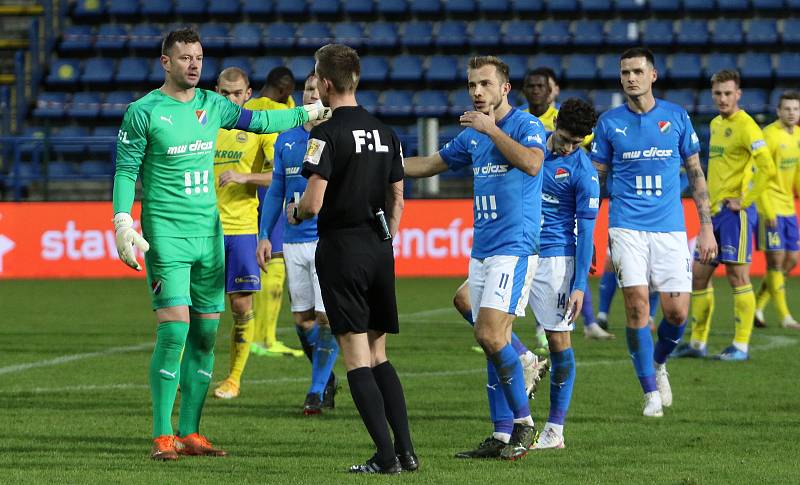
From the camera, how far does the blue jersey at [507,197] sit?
20.9ft

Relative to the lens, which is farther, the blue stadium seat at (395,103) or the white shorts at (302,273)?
the blue stadium seat at (395,103)

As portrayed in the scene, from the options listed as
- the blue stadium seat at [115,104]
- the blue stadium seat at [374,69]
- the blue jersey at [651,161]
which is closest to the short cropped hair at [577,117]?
the blue jersey at [651,161]

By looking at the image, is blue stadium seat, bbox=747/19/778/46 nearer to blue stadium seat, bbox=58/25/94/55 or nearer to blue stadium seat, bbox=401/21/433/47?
blue stadium seat, bbox=401/21/433/47

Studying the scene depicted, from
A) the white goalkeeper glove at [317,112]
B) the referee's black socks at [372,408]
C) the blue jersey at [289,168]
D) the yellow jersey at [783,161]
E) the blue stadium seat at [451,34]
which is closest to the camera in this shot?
the referee's black socks at [372,408]

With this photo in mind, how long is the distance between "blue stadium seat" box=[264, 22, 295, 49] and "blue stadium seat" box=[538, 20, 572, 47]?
474 centimetres

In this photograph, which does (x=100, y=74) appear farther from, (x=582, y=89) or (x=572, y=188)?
(x=572, y=188)

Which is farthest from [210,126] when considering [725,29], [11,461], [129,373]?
[725,29]

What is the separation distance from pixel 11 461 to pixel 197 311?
3.80ft

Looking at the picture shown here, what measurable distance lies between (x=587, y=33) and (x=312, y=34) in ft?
17.1

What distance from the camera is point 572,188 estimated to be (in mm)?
7250

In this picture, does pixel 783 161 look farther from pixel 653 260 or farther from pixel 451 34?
pixel 451 34

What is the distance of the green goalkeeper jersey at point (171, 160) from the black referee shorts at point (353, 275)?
920 millimetres

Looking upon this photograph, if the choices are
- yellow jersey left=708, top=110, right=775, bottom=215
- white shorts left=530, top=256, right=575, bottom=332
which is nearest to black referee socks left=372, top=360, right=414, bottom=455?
white shorts left=530, top=256, right=575, bottom=332

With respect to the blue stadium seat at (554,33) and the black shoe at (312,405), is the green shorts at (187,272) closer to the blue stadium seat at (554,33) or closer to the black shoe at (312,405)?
the black shoe at (312,405)
